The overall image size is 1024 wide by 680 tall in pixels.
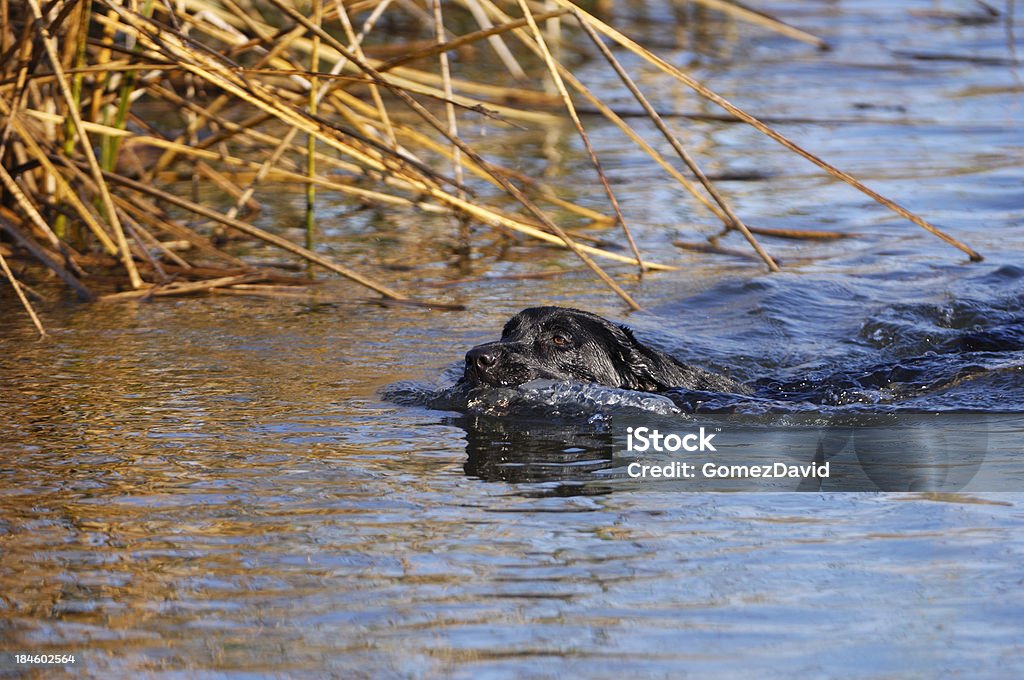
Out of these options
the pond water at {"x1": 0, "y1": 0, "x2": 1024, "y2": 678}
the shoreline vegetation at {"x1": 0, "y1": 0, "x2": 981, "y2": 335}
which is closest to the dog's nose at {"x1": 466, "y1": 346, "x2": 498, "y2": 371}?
the pond water at {"x1": 0, "y1": 0, "x2": 1024, "y2": 678}

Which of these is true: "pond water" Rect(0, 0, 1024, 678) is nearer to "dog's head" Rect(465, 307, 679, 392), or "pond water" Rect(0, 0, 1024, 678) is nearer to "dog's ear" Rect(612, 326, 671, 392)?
"dog's head" Rect(465, 307, 679, 392)

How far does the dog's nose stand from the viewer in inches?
206

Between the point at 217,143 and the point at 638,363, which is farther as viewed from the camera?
the point at 217,143

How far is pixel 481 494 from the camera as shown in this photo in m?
4.15

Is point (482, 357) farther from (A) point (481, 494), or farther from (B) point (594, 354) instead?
(A) point (481, 494)

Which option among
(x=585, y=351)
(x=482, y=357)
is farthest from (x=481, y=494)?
(x=585, y=351)

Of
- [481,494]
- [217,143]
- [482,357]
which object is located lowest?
[481,494]

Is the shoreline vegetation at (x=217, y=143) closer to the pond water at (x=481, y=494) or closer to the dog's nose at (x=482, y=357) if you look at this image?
the pond water at (x=481, y=494)

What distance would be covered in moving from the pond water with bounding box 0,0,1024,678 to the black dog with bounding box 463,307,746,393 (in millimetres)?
345

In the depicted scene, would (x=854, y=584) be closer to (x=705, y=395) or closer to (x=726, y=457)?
(x=726, y=457)

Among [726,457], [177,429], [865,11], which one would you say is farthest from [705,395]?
[865,11]

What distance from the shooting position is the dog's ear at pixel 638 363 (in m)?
5.74

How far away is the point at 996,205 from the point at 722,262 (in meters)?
2.23

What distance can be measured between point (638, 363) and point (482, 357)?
2.55 ft
